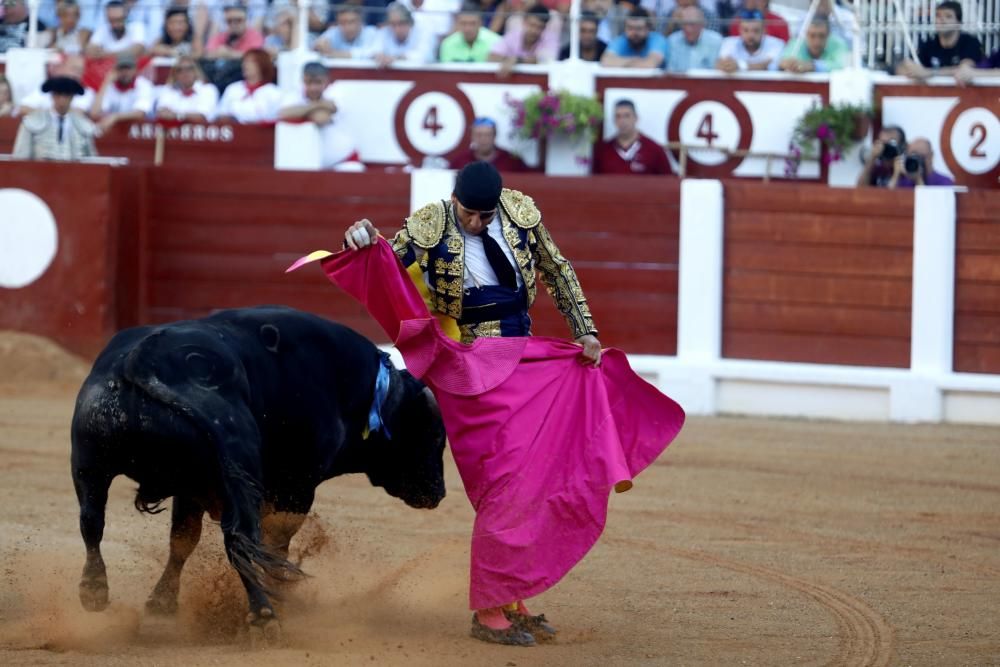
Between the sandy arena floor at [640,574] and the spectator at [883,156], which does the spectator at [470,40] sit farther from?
the sandy arena floor at [640,574]

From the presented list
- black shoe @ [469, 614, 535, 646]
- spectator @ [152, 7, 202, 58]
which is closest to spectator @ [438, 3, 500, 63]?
spectator @ [152, 7, 202, 58]

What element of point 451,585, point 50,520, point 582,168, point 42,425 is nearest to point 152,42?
point 582,168

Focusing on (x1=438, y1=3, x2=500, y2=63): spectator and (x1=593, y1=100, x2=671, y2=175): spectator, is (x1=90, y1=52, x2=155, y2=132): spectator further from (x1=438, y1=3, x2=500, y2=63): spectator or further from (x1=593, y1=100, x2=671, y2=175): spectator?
(x1=593, y1=100, x2=671, y2=175): spectator

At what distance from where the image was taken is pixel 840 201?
825 centimetres

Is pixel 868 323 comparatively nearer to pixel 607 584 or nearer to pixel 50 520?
pixel 607 584

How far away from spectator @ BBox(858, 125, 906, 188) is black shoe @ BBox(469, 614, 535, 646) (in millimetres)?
5389

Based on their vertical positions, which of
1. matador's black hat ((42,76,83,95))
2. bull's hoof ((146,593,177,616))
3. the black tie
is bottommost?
bull's hoof ((146,593,177,616))

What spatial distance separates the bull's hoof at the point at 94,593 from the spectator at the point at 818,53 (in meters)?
6.65

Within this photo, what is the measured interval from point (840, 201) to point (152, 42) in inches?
190

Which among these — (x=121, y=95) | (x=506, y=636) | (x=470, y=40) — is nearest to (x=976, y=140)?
(x=470, y=40)

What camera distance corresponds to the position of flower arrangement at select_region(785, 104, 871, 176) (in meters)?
8.97

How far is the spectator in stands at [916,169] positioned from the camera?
834 centimetres

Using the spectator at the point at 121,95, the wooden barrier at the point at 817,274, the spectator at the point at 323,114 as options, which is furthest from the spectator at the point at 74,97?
the wooden barrier at the point at 817,274

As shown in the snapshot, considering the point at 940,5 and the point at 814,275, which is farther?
the point at 940,5
